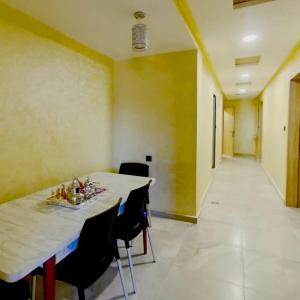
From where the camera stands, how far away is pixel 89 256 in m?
1.36

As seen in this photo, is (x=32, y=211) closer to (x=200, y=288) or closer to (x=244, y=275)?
(x=200, y=288)

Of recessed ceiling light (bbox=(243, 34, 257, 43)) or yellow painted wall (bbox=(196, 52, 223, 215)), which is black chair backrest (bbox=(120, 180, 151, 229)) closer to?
yellow painted wall (bbox=(196, 52, 223, 215))

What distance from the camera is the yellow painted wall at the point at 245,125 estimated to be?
9188 millimetres

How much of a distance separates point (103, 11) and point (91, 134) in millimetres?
1478

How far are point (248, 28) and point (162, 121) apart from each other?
1489 millimetres

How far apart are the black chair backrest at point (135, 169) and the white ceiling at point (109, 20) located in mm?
1519

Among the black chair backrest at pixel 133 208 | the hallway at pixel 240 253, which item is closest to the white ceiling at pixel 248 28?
the black chair backrest at pixel 133 208

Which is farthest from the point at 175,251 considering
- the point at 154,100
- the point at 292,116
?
the point at 292,116

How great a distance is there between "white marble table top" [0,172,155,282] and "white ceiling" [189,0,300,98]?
1.96 metres

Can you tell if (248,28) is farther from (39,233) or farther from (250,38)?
(39,233)

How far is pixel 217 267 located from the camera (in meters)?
2.14

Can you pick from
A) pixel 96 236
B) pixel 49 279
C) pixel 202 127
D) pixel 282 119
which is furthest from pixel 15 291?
pixel 282 119

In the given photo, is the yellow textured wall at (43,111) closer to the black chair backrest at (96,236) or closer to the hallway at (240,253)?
the black chair backrest at (96,236)

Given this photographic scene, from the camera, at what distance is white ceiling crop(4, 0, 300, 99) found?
6.33 feet
